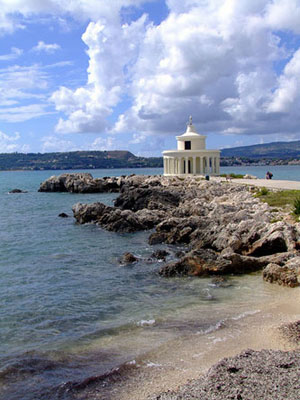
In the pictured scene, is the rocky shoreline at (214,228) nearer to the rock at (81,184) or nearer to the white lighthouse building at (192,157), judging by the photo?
the white lighthouse building at (192,157)

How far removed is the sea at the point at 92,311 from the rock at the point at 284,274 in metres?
0.35

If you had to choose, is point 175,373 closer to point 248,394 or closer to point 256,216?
point 248,394

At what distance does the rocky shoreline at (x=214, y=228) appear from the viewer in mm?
14625

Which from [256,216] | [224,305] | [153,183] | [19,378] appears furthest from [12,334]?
[153,183]

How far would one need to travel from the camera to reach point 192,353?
27.5 feet

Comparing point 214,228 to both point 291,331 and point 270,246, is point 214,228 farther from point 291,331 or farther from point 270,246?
point 291,331

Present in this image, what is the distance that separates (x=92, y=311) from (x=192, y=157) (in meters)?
43.3

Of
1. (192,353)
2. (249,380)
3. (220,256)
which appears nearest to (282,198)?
(220,256)

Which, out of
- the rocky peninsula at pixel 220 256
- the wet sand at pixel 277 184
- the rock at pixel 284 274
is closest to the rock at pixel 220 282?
the rocky peninsula at pixel 220 256

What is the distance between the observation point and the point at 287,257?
1462 cm

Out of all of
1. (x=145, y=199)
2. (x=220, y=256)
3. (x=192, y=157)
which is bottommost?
(x=220, y=256)

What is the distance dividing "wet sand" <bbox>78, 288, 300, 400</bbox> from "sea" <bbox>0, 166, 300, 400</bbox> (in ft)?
0.73

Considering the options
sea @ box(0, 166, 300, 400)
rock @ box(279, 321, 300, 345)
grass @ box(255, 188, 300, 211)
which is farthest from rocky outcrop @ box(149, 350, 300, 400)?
grass @ box(255, 188, 300, 211)

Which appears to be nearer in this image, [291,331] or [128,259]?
[291,331]
